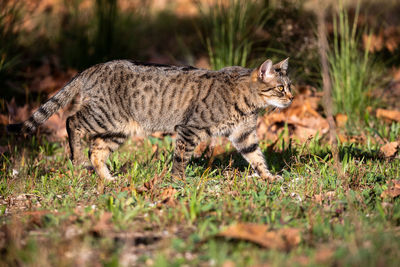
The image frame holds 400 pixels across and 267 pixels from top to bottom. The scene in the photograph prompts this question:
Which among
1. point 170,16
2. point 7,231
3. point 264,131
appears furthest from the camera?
point 170,16

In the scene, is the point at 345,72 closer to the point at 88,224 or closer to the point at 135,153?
the point at 135,153

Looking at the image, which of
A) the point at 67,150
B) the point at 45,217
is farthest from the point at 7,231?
the point at 67,150

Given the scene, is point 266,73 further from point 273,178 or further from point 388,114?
point 388,114

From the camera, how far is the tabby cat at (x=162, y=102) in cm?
455

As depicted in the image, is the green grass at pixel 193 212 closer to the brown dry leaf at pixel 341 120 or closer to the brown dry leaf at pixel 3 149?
the brown dry leaf at pixel 3 149

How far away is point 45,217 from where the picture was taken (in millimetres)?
3229

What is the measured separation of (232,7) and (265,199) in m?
3.19

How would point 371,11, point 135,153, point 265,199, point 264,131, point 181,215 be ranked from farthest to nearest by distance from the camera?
point 371,11 → point 264,131 → point 135,153 → point 265,199 → point 181,215

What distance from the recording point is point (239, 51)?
21.1 ft

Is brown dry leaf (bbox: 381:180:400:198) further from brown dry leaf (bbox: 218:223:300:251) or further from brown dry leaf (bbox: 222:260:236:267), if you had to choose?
brown dry leaf (bbox: 222:260:236:267)

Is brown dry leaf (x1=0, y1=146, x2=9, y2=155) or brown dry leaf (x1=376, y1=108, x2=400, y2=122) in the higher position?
brown dry leaf (x1=376, y1=108, x2=400, y2=122)

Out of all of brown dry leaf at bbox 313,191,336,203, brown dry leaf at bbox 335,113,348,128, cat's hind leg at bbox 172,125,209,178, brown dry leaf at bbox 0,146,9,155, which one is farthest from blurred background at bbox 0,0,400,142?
brown dry leaf at bbox 313,191,336,203

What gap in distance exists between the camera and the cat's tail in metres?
4.60

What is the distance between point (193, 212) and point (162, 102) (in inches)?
70.3
